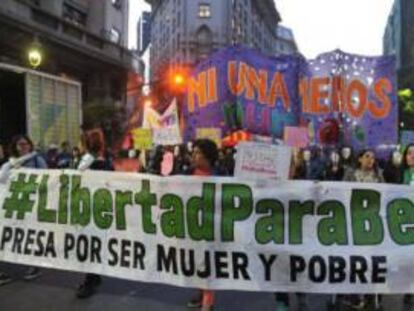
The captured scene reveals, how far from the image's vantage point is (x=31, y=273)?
922 centimetres

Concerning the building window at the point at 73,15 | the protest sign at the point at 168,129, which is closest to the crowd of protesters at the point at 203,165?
the protest sign at the point at 168,129

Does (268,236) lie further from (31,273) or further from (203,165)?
(31,273)

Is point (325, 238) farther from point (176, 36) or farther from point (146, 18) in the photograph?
point (146, 18)

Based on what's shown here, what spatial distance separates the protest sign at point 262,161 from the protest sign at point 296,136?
5346mm

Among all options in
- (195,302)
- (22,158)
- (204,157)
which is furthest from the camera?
(22,158)

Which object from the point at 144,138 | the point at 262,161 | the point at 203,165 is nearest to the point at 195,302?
the point at 203,165

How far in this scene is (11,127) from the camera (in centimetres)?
1099

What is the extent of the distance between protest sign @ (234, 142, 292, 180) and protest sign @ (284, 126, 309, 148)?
535cm

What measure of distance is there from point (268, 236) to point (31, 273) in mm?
3613

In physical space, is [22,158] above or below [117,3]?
below

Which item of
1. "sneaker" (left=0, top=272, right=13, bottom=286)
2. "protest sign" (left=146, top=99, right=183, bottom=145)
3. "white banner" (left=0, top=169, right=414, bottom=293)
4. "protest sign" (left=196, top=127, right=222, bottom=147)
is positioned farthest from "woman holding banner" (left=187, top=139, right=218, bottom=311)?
"protest sign" (left=146, top=99, right=183, bottom=145)

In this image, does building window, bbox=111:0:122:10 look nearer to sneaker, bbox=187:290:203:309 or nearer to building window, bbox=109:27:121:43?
building window, bbox=109:27:121:43

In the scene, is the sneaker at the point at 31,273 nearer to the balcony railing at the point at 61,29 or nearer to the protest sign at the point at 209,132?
the protest sign at the point at 209,132

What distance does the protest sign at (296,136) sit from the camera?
1202 centimetres
